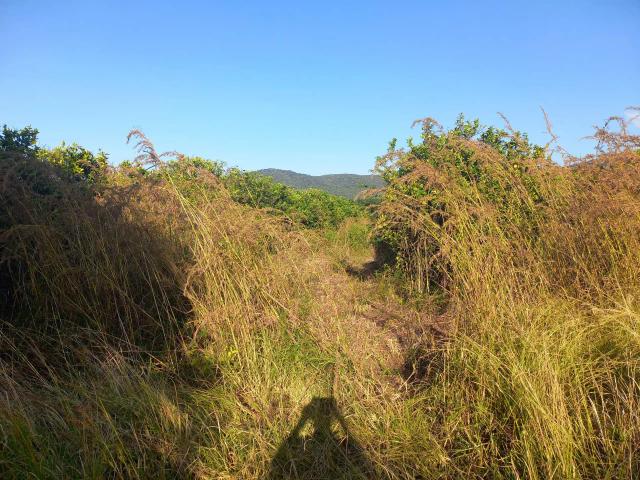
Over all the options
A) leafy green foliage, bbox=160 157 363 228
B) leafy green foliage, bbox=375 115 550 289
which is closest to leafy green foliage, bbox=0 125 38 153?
leafy green foliage, bbox=160 157 363 228

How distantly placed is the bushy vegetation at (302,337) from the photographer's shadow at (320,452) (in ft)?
0.04

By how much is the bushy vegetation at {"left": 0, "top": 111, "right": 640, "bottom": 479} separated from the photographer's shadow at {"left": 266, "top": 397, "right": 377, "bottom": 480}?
1 centimetres

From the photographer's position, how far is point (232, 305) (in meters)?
3.11

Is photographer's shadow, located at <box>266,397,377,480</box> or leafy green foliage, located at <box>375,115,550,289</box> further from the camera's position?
leafy green foliage, located at <box>375,115,550,289</box>

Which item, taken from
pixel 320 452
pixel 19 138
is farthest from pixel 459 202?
pixel 19 138

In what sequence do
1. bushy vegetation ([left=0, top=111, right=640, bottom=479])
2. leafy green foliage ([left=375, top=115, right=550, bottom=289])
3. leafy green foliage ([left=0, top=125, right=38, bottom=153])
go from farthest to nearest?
1. leafy green foliage ([left=0, top=125, right=38, bottom=153])
2. leafy green foliage ([left=375, top=115, right=550, bottom=289])
3. bushy vegetation ([left=0, top=111, right=640, bottom=479])

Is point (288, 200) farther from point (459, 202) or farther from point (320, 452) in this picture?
point (320, 452)

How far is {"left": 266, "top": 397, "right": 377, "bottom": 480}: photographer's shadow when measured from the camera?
2.13 meters

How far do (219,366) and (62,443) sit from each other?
1.01m

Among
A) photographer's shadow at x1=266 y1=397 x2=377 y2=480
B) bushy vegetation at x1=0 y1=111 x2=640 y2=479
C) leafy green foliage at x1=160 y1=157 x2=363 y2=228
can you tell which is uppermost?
leafy green foliage at x1=160 y1=157 x2=363 y2=228

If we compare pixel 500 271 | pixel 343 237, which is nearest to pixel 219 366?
pixel 500 271

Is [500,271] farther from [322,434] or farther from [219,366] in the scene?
[219,366]

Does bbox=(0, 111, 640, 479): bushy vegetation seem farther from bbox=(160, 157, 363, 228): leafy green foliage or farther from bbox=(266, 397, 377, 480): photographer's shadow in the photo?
bbox=(160, 157, 363, 228): leafy green foliage

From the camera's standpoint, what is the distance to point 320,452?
2.24m
